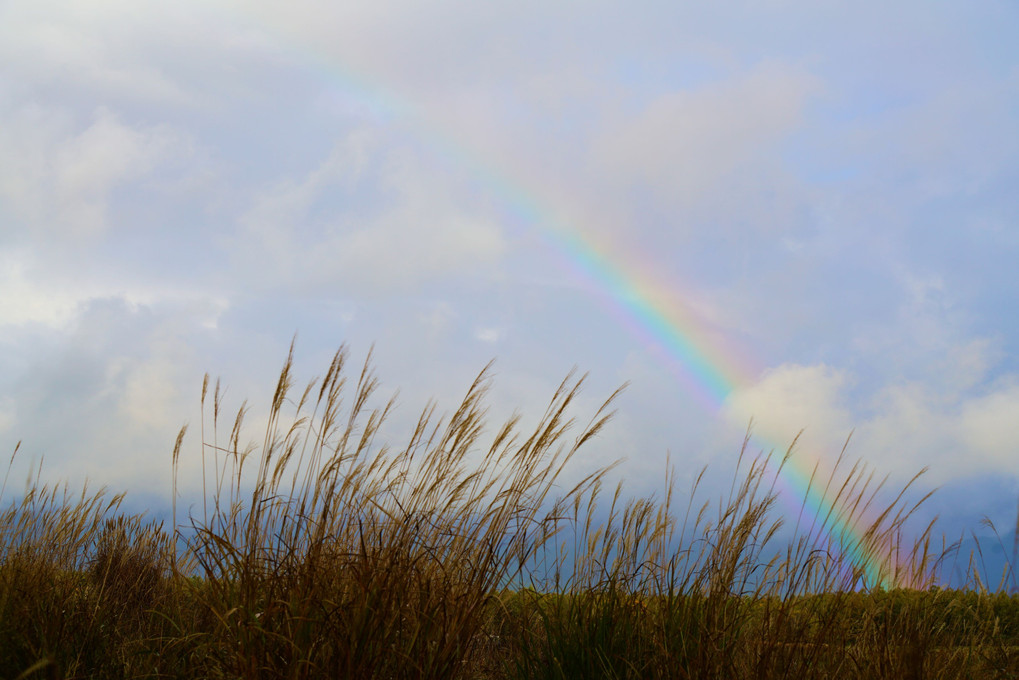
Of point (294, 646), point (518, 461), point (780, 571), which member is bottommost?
point (294, 646)

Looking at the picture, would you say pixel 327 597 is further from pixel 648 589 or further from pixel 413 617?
pixel 648 589

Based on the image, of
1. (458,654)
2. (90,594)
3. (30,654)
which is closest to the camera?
(458,654)

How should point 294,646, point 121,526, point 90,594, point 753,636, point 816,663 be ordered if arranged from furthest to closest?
point 121,526 → point 90,594 → point 753,636 → point 816,663 → point 294,646

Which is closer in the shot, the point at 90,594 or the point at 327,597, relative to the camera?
the point at 327,597

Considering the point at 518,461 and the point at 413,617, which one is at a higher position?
the point at 518,461

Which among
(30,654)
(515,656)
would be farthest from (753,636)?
(30,654)

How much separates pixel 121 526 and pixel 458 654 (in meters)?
3.85

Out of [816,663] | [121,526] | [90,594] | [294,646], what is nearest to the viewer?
[294,646]

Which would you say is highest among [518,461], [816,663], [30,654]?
[518,461]

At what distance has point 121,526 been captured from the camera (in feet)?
17.6

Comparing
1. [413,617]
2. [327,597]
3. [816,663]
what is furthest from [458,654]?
[816,663]

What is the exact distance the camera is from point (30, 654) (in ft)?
9.89

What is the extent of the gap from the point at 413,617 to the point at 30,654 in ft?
5.56

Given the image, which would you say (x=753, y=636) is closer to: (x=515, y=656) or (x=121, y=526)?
(x=515, y=656)
